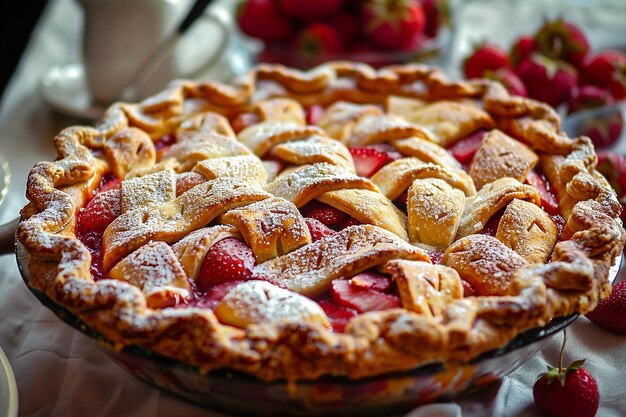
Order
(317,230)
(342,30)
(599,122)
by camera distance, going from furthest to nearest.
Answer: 1. (342,30)
2. (599,122)
3. (317,230)

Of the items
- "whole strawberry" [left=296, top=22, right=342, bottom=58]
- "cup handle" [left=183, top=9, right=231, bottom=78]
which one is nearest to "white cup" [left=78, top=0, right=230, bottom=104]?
"cup handle" [left=183, top=9, right=231, bottom=78]

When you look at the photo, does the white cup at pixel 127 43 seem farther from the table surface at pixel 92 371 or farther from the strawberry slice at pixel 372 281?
the strawberry slice at pixel 372 281

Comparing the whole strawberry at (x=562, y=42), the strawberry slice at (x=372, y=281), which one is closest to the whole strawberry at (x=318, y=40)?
the whole strawberry at (x=562, y=42)

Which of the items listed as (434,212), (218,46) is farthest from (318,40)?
(434,212)

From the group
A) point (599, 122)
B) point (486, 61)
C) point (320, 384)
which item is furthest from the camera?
point (486, 61)

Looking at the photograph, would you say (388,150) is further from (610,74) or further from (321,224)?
(610,74)

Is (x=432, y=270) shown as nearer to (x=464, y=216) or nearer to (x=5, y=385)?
(x=464, y=216)

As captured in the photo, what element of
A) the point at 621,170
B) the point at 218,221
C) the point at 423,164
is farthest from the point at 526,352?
the point at 621,170

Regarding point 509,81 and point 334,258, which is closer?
point 334,258
